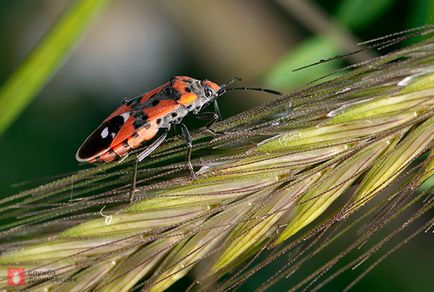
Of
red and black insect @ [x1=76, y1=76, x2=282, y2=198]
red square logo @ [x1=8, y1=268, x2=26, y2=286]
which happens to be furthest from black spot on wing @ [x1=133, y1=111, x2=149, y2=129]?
red square logo @ [x1=8, y1=268, x2=26, y2=286]

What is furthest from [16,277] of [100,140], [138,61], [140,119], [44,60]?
[138,61]

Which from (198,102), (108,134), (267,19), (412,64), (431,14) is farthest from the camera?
(267,19)

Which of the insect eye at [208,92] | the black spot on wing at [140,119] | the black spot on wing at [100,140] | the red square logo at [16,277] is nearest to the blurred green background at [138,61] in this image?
the insect eye at [208,92]

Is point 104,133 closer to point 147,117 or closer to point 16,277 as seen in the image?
point 147,117

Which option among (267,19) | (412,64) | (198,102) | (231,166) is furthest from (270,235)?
(267,19)

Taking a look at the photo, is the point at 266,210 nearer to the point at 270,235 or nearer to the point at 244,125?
the point at 270,235

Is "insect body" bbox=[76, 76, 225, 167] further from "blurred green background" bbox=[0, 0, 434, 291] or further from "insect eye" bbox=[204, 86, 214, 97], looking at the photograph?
"blurred green background" bbox=[0, 0, 434, 291]
